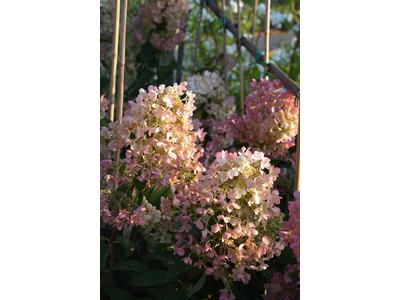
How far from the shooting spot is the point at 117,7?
102 cm

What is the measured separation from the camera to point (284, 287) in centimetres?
97

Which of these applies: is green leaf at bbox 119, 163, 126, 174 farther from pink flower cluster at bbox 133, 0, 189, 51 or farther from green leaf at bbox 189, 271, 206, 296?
pink flower cluster at bbox 133, 0, 189, 51

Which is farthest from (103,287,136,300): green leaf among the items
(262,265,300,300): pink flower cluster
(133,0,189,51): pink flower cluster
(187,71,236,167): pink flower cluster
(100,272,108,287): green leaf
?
(133,0,189,51): pink flower cluster

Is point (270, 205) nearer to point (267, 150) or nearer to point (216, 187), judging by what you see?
point (216, 187)

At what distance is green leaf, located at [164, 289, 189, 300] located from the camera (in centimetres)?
89

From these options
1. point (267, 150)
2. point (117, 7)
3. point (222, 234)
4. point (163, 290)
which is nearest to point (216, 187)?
point (222, 234)

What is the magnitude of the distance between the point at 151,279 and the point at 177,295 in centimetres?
7

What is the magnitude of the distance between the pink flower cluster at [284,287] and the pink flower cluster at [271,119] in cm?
55

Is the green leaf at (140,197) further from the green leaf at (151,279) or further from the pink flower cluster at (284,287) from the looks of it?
the pink flower cluster at (284,287)

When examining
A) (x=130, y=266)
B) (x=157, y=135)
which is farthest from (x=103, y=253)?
(x=157, y=135)

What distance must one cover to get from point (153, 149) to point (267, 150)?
0.63 meters

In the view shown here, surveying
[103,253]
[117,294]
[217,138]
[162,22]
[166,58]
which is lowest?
[117,294]

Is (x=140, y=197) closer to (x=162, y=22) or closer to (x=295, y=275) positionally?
(x=295, y=275)

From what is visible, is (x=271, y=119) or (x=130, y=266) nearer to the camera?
(x=130, y=266)
